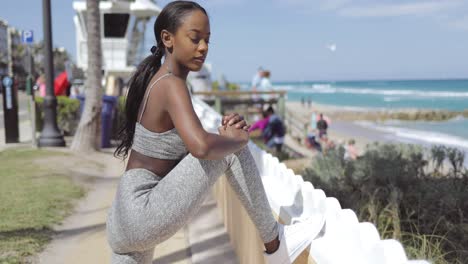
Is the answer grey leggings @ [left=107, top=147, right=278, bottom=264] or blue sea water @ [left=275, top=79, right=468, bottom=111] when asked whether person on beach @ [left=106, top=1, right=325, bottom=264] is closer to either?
grey leggings @ [left=107, top=147, right=278, bottom=264]

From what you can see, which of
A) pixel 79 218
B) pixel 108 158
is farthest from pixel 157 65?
pixel 108 158

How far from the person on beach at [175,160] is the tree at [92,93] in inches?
298

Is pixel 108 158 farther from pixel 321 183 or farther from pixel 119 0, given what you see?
pixel 119 0

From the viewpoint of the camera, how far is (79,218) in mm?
5453

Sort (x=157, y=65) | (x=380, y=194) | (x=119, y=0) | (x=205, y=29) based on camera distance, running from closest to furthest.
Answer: (x=205, y=29)
(x=157, y=65)
(x=380, y=194)
(x=119, y=0)

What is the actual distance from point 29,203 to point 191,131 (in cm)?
423

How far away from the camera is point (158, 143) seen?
2.27 metres

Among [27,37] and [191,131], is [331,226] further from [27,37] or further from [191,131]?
[27,37]

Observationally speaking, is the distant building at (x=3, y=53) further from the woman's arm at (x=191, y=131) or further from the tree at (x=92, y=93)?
the woman's arm at (x=191, y=131)

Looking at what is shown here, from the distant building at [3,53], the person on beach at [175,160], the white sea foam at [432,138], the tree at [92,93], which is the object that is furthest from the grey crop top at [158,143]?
the distant building at [3,53]

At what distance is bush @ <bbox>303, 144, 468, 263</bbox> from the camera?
14.0 ft

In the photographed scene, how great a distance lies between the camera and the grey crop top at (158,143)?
7.38 ft

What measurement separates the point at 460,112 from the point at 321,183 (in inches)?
Result: 1485

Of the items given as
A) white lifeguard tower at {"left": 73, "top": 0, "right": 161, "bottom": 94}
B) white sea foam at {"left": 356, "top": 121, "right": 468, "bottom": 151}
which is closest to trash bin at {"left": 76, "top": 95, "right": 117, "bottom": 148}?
white lifeguard tower at {"left": 73, "top": 0, "right": 161, "bottom": 94}
